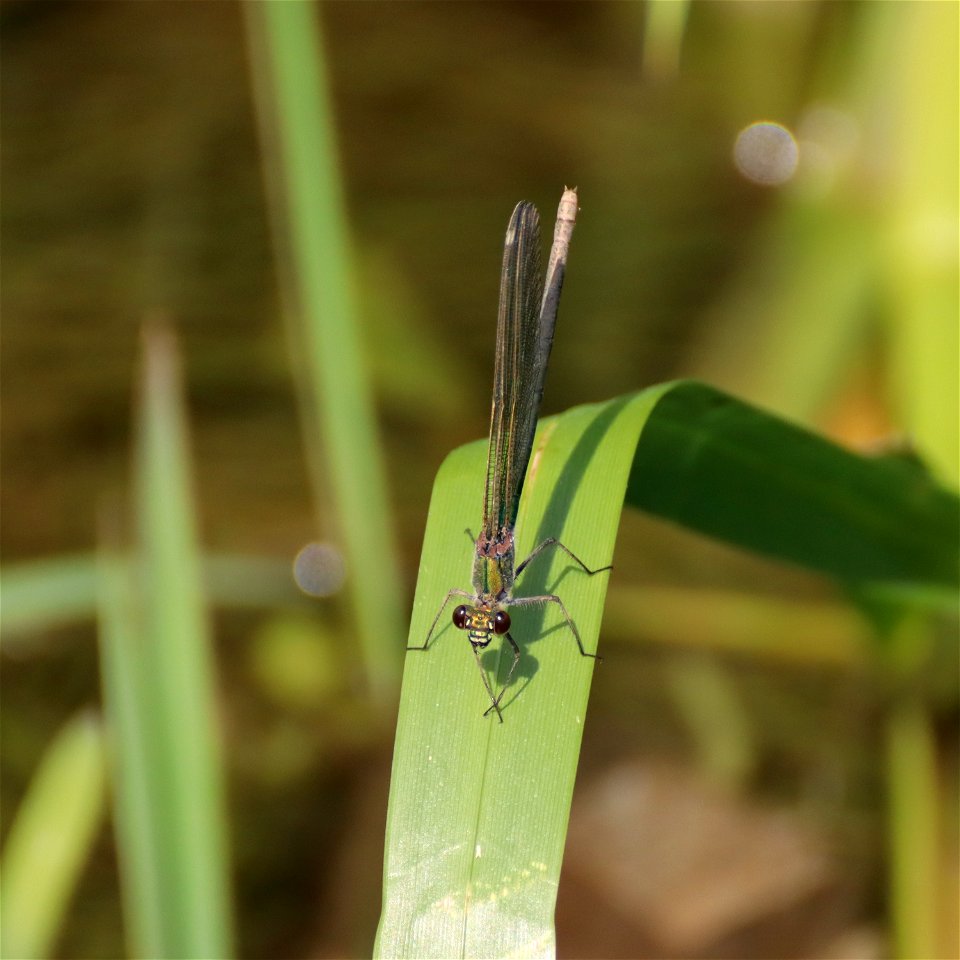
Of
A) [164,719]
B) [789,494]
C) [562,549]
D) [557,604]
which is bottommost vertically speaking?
[164,719]

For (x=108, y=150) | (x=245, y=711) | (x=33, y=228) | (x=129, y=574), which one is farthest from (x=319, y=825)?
(x=108, y=150)

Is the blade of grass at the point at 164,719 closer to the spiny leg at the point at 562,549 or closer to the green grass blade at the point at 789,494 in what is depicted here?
the spiny leg at the point at 562,549

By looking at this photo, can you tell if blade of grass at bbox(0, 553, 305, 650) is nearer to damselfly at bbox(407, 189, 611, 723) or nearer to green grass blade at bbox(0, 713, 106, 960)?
green grass blade at bbox(0, 713, 106, 960)

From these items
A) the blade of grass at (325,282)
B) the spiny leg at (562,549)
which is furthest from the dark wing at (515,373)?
the blade of grass at (325,282)

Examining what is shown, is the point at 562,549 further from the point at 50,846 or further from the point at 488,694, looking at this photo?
the point at 50,846

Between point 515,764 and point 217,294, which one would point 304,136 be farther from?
point 217,294

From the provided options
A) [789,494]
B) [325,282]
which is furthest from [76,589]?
[789,494]
